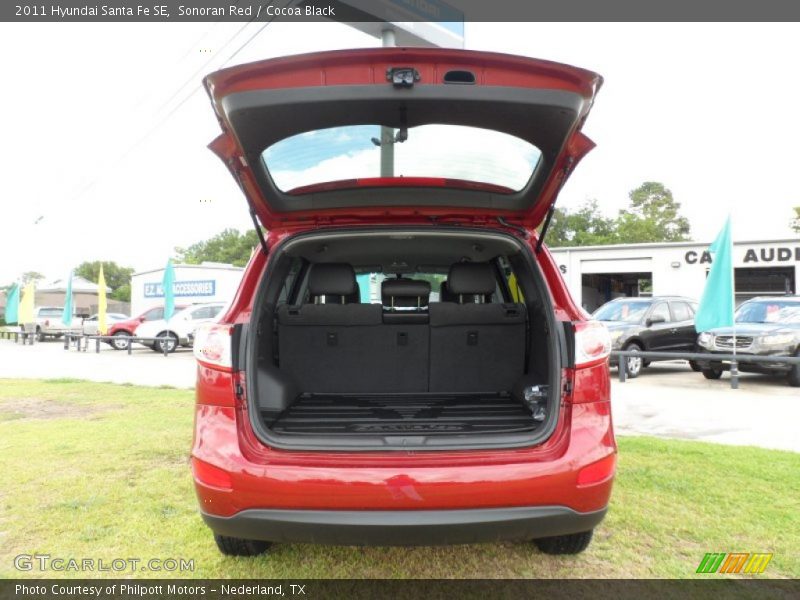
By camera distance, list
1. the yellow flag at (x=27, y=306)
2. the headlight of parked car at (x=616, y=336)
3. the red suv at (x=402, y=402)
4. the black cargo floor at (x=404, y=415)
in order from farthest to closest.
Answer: the yellow flag at (x=27, y=306)
the headlight of parked car at (x=616, y=336)
the black cargo floor at (x=404, y=415)
the red suv at (x=402, y=402)

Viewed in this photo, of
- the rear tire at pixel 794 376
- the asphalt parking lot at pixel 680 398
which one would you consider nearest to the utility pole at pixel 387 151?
the asphalt parking lot at pixel 680 398

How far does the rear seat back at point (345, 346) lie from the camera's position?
343 centimetres

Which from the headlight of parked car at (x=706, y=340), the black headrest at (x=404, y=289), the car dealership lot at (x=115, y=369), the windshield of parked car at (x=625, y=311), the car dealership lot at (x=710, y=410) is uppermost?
the black headrest at (x=404, y=289)

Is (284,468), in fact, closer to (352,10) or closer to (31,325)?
(352,10)

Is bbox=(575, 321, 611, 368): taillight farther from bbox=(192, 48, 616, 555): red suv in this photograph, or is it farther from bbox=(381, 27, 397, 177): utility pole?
bbox=(381, 27, 397, 177): utility pole

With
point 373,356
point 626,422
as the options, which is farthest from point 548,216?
point 626,422

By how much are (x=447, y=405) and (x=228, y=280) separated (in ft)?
72.9

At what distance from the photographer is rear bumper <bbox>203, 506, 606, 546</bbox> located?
6.26 feet

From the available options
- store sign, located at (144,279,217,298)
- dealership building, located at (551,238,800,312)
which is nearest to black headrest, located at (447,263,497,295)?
dealership building, located at (551,238,800,312)

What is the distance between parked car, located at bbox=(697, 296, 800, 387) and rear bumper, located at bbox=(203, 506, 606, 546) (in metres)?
8.48

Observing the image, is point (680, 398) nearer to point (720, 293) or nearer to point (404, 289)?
point (720, 293)

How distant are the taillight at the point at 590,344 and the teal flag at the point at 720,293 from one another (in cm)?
794

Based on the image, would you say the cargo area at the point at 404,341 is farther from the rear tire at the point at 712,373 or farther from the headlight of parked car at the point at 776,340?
the rear tire at the point at 712,373

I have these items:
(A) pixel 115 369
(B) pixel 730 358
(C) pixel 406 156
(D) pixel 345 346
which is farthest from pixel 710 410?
(A) pixel 115 369
